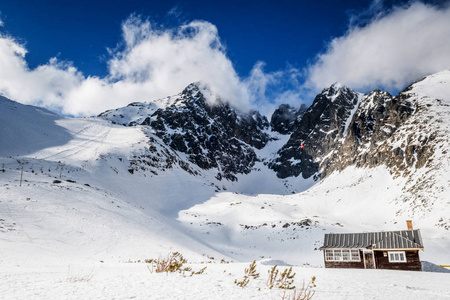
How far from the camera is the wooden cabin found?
21609mm

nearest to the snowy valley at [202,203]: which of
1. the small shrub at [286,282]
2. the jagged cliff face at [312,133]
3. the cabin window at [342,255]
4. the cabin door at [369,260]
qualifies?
the small shrub at [286,282]

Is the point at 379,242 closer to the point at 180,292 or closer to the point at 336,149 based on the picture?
the point at 180,292

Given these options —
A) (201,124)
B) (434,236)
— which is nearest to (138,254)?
(434,236)

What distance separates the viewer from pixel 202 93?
6939 inches

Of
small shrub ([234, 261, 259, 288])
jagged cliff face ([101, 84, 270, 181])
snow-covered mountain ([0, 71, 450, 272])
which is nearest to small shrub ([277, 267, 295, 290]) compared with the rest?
small shrub ([234, 261, 259, 288])

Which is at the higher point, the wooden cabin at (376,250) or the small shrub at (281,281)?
the wooden cabin at (376,250)

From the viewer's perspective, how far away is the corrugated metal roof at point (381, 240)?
21805 mm

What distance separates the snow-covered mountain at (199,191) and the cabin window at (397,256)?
11.5m

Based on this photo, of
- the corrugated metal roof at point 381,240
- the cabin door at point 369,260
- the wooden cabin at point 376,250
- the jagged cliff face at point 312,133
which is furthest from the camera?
the jagged cliff face at point 312,133

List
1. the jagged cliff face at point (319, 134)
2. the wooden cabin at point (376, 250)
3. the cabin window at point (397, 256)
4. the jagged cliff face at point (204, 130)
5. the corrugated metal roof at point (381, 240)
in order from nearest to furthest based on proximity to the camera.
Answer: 1. the wooden cabin at point (376, 250)
2. the corrugated metal roof at point (381, 240)
3. the cabin window at point (397, 256)
4. the jagged cliff face at point (319, 134)
5. the jagged cliff face at point (204, 130)

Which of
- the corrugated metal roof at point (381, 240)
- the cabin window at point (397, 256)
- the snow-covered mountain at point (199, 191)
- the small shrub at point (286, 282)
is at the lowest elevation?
the small shrub at point (286, 282)

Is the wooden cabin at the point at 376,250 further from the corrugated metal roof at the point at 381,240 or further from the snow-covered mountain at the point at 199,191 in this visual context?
the snow-covered mountain at the point at 199,191

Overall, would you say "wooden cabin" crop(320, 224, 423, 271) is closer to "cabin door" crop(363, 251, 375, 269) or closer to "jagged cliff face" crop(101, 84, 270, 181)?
"cabin door" crop(363, 251, 375, 269)

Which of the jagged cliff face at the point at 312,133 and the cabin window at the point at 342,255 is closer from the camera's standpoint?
the cabin window at the point at 342,255
